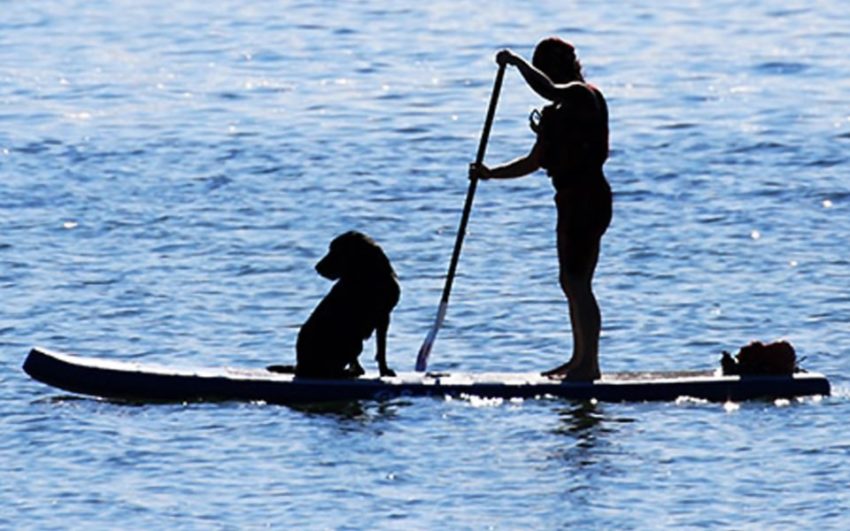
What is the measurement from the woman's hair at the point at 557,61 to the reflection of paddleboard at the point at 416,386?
1.72 meters

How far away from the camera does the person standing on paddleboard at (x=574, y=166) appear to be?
14.0 meters

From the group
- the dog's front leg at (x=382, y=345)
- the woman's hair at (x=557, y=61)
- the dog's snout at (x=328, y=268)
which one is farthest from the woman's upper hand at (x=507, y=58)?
the dog's front leg at (x=382, y=345)

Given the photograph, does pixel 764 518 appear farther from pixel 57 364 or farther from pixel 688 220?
pixel 688 220

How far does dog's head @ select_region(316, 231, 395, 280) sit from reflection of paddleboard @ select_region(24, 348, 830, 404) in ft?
1.94

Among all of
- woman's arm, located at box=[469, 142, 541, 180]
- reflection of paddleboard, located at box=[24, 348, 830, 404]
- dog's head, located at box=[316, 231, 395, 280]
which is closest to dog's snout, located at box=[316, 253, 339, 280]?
dog's head, located at box=[316, 231, 395, 280]

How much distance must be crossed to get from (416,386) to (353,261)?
78cm

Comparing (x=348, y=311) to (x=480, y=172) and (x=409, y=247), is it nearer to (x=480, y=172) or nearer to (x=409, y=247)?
(x=480, y=172)

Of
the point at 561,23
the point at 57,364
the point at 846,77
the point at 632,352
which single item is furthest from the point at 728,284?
the point at 561,23

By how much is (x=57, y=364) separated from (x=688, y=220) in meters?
7.20

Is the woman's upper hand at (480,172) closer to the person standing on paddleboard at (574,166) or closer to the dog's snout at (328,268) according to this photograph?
the person standing on paddleboard at (574,166)

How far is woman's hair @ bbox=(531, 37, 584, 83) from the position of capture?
1405 cm

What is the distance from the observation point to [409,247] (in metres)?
19.8

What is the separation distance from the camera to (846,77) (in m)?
27.3

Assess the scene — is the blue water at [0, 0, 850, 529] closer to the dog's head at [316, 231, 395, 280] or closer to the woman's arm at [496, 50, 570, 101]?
the dog's head at [316, 231, 395, 280]
